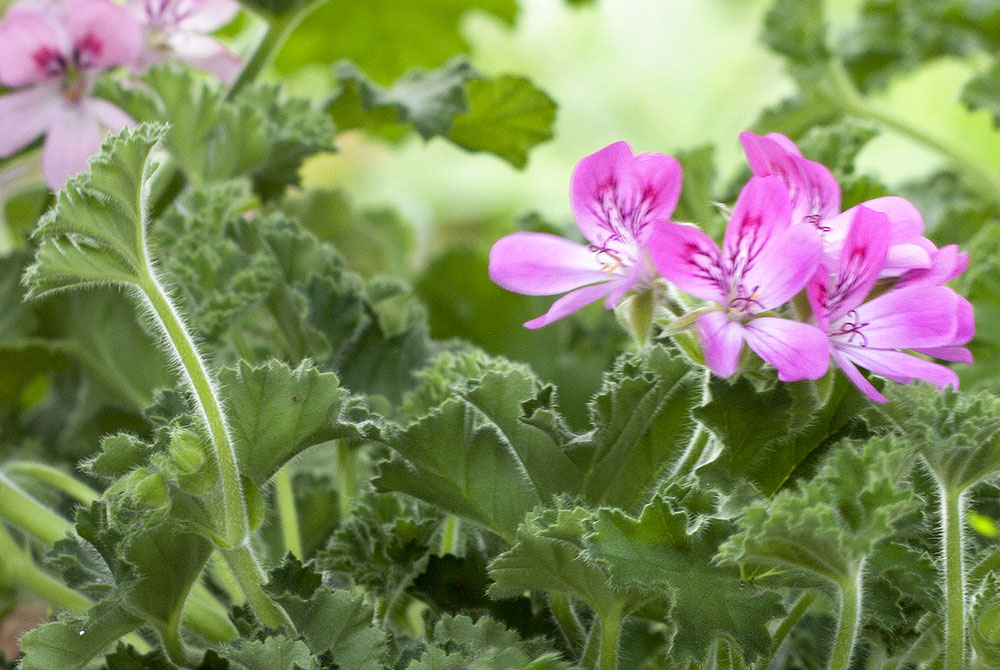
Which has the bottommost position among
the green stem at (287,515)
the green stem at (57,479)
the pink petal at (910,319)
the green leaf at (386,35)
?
the green stem at (287,515)

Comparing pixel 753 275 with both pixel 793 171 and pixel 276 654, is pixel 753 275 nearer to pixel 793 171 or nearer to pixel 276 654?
pixel 793 171

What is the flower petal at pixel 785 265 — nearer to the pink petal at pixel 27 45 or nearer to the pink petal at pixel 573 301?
the pink petal at pixel 573 301

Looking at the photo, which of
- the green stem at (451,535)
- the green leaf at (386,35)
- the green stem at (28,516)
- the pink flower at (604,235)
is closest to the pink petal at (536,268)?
the pink flower at (604,235)

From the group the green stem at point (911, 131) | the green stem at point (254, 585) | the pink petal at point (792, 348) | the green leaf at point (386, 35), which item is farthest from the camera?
the green leaf at point (386, 35)

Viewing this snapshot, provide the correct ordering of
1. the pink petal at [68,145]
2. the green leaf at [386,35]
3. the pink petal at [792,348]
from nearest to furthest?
1. the pink petal at [792,348]
2. the pink petal at [68,145]
3. the green leaf at [386,35]

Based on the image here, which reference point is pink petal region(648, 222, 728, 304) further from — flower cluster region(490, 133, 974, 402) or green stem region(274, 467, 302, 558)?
green stem region(274, 467, 302, 558)

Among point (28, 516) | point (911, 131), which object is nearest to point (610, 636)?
point (28, 516)

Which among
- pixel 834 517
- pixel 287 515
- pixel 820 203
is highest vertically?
pixel 820 203
